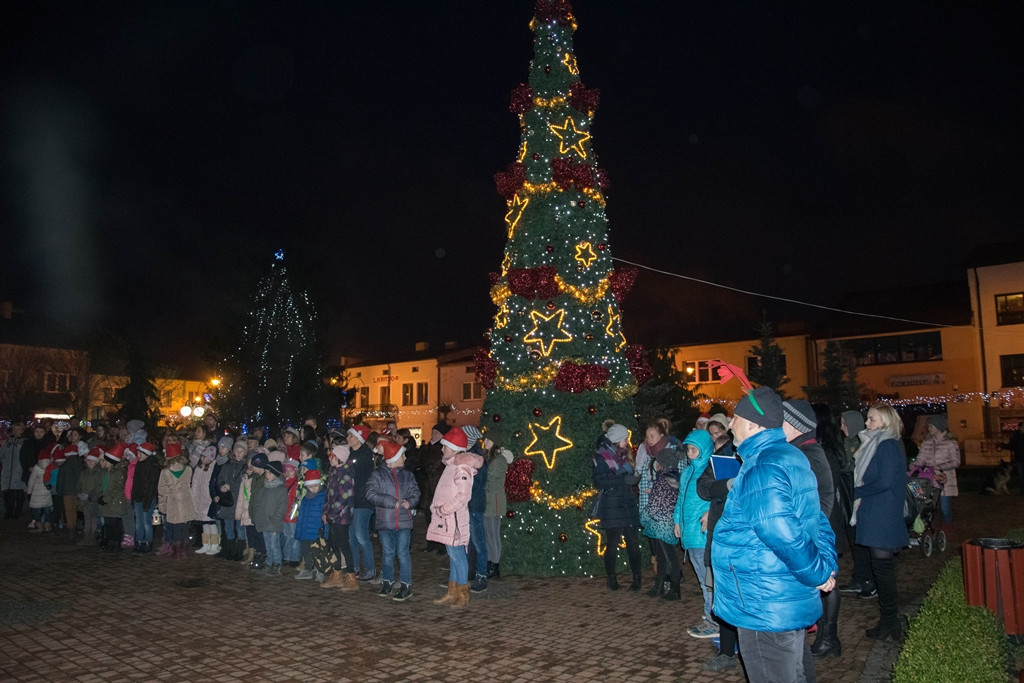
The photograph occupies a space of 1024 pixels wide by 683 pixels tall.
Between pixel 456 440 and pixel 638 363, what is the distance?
3913mm

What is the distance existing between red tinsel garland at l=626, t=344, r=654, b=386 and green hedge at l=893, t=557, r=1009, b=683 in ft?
18.9

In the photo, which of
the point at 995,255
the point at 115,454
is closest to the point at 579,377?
the point at 115,454

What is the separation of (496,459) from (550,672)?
4.16 m

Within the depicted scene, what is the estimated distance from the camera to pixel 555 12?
11.5m

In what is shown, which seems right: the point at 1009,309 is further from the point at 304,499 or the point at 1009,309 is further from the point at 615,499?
the point at 304,499

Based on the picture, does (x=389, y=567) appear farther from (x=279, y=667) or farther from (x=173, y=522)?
(x=173, y=522)

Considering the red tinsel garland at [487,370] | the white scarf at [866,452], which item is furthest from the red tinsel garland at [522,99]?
the white scarf at [866,452]

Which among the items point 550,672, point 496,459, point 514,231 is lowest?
point 550,672

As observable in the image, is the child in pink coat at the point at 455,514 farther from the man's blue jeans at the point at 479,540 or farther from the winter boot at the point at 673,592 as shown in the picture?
the winter boot at the point at 673,592

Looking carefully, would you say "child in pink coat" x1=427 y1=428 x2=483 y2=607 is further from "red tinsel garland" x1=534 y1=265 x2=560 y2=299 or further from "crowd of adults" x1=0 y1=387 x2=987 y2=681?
"red tinsel garland" x1=534 y1=265 x2=560 y2=299

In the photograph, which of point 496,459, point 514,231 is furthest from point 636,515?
point 514,231

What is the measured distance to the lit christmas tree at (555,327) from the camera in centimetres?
1009

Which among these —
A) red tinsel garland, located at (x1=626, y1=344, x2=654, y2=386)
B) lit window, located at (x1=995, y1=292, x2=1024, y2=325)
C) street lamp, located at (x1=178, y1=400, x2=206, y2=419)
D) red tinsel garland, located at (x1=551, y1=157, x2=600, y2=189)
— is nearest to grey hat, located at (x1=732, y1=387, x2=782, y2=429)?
red tinsel garland, located at (x1=626, y1=344, x2=654, y2=386)

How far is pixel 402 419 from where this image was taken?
5497 centimetres
